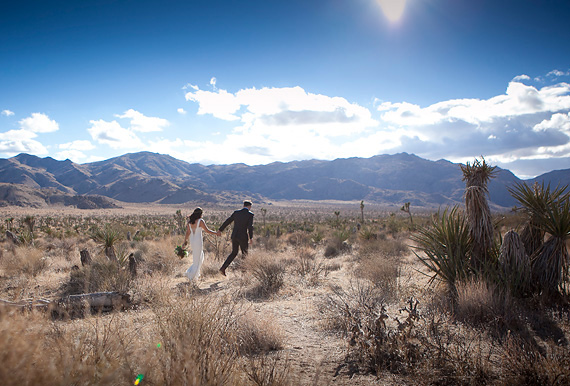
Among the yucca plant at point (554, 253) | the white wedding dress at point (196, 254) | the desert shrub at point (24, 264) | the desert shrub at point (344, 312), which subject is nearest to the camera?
the desert shrub at point (344, 312)

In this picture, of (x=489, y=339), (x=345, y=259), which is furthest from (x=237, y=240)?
(x=489, y=339)

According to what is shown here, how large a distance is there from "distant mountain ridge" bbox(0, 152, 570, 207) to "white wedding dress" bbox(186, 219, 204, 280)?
11312 centimetres

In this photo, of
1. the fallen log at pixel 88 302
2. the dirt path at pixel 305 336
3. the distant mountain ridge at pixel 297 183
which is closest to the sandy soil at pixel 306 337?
the dirt path at pixel 305 336

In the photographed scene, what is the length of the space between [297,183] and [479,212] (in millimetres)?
170211

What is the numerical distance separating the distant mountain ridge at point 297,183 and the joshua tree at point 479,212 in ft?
385

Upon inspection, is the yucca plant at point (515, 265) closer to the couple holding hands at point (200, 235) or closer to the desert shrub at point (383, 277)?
the desert shrub at point (383, 277)

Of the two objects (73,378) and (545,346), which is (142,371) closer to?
(73,378)

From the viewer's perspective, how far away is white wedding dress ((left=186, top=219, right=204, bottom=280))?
26.9 feet

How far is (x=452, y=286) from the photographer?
223 inches

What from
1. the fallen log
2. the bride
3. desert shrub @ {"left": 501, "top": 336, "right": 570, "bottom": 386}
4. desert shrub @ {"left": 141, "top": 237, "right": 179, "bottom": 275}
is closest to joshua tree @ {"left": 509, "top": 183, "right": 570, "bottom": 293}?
desert shrub @ {"left": 501, "top": 336, "right": 570, "bottom": 386}

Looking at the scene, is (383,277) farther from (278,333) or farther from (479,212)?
(278,333)

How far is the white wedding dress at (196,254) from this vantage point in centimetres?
821

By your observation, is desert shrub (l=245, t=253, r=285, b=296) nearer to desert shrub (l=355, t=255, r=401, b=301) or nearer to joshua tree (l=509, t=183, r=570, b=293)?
desert shrub (l=355, t=255, r=401, b=301)

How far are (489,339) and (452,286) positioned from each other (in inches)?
64.2
